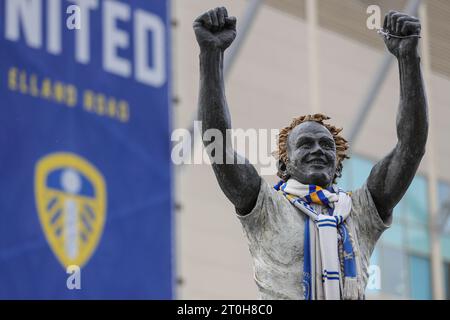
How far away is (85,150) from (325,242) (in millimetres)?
13640

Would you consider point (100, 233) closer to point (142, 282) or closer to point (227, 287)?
point (142, 282)

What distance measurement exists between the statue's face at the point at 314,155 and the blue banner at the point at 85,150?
1183 cm

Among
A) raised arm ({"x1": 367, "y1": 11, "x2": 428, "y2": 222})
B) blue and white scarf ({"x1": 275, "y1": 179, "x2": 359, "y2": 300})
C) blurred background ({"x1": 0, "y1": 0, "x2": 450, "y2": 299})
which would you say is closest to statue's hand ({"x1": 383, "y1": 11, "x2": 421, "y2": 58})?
raised arm ({"x1": 367, "y1": 11, "x2": 428, "y2": 222})

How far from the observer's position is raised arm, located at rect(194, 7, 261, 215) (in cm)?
1119

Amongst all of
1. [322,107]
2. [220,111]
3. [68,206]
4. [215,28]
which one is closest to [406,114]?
[220,111]

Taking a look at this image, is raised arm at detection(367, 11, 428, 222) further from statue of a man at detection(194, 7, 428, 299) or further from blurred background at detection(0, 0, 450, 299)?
blurred background at detection(0, 0, 450, 299)

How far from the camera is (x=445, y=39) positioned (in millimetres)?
32594

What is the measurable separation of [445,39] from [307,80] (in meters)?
3.67

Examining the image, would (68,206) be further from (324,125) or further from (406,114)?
(406,114)

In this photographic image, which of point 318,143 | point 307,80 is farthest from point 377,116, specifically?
point 318,143

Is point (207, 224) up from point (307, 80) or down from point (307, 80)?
down

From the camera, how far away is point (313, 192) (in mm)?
11500

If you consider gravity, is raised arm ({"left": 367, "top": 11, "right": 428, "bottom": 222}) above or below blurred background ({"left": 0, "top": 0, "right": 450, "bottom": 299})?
below

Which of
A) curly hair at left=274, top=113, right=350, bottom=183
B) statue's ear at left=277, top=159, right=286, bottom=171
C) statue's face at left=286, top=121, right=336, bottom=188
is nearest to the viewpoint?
statue's face at left=286, top=121, right=336, bottom=188
